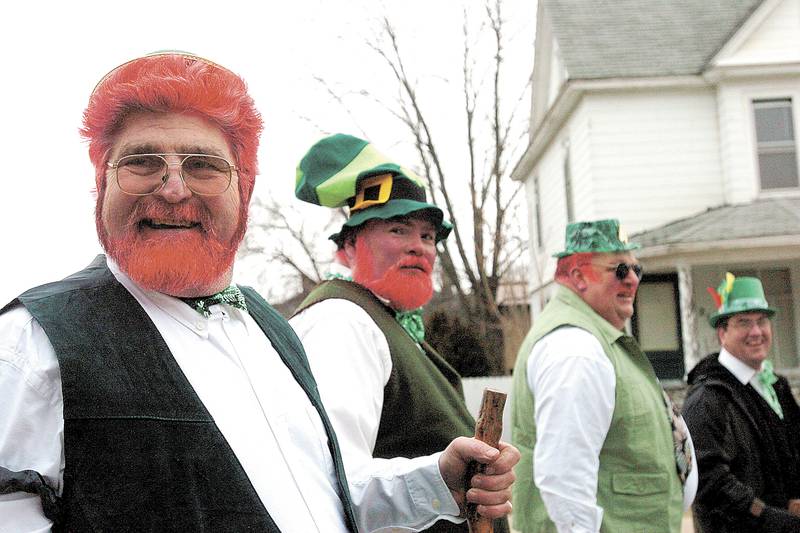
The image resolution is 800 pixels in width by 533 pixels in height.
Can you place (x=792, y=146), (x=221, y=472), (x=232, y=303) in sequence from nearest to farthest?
(x=221, y=472) < (x=232, y=303) < (x=792, y=146)

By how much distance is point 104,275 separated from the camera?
1.75 m

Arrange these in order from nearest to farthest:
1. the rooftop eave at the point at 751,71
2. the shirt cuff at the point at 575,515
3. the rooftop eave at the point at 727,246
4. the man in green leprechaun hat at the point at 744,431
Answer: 1. the shirt cuff at the point at 575,515
2. the man in green leprechaun hat at the point at 744,431
3. the rooftop eave at the point at 727,246
4. the rooftop eave at the point at 751,71

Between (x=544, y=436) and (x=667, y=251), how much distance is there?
31.0ft

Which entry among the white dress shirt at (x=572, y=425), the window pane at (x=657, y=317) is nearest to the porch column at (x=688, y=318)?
the window pane at (x=657, y=317)

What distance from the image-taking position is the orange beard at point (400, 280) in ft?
10.5

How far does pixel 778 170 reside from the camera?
13.1m

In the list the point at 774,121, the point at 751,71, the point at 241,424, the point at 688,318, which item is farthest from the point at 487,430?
the point at 774,121

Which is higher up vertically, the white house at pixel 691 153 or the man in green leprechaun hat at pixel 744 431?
the white house at pixel 691 153

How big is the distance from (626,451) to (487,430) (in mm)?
1713

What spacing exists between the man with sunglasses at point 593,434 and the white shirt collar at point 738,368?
42.9 inches

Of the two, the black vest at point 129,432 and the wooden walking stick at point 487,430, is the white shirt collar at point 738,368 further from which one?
the black vest at point 129,432

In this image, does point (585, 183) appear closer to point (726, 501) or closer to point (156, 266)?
point (726, 501)

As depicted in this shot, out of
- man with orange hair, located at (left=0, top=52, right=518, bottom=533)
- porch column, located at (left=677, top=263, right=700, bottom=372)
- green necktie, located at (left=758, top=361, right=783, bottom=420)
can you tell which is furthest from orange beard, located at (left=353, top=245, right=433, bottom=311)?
porch column, located at (left=677, top=263, right=700, bottom=372)

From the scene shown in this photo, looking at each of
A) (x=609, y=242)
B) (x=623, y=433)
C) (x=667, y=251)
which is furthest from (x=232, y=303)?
(x=667, y=251)
